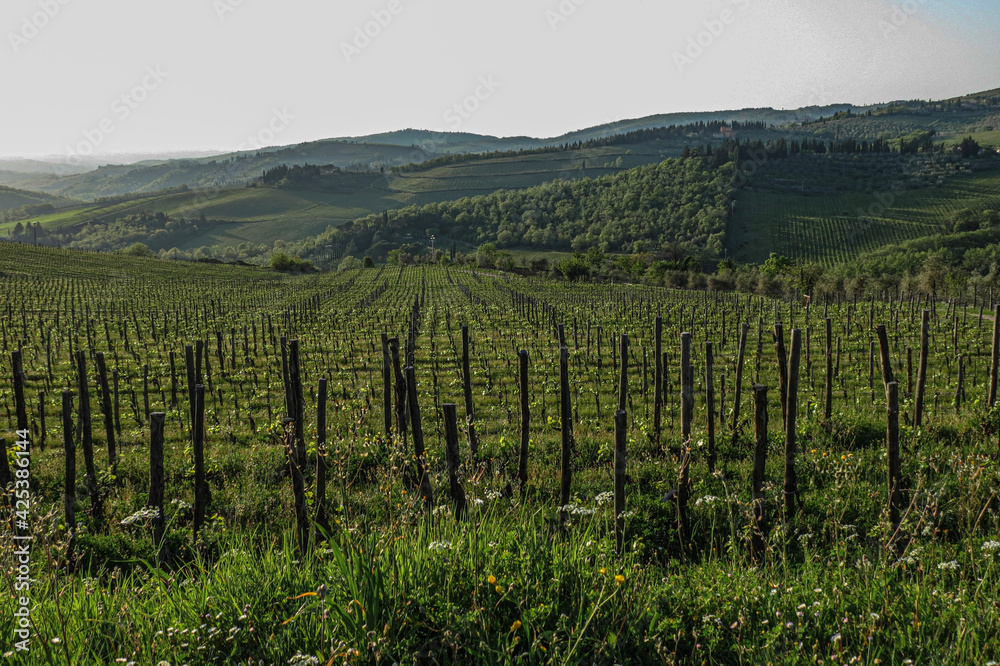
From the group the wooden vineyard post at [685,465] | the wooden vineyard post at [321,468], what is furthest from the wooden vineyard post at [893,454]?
the wooden vineyard post at [321,468]

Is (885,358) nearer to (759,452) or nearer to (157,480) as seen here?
(759,452)

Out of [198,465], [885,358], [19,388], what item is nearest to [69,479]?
[19,388]

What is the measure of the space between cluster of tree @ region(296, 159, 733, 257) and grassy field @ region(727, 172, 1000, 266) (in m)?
6.57

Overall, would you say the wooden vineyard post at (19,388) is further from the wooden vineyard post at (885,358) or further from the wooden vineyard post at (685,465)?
the wooden vineyard post at (885,358)

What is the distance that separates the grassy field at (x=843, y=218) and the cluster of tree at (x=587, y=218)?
657 centimetres

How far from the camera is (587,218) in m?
149

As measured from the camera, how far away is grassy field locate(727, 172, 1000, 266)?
108 metres

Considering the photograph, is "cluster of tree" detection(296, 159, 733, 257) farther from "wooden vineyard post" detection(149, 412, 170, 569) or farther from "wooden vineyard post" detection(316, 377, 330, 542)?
"wooden vineyard post" detection(149, 412, 170, 569)

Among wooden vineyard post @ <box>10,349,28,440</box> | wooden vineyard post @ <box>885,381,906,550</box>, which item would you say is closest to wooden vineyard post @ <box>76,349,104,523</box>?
wooden vineyard post @ <box>10,349,28,440</box>

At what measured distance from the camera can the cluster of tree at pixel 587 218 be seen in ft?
416

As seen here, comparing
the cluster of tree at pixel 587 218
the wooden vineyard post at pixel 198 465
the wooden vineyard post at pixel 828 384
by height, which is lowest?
the wooden vineyard post at pixel 828 384

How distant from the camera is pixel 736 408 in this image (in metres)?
9.42

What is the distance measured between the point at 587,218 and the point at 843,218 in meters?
59.7

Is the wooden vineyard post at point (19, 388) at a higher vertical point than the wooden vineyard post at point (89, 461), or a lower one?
higher
